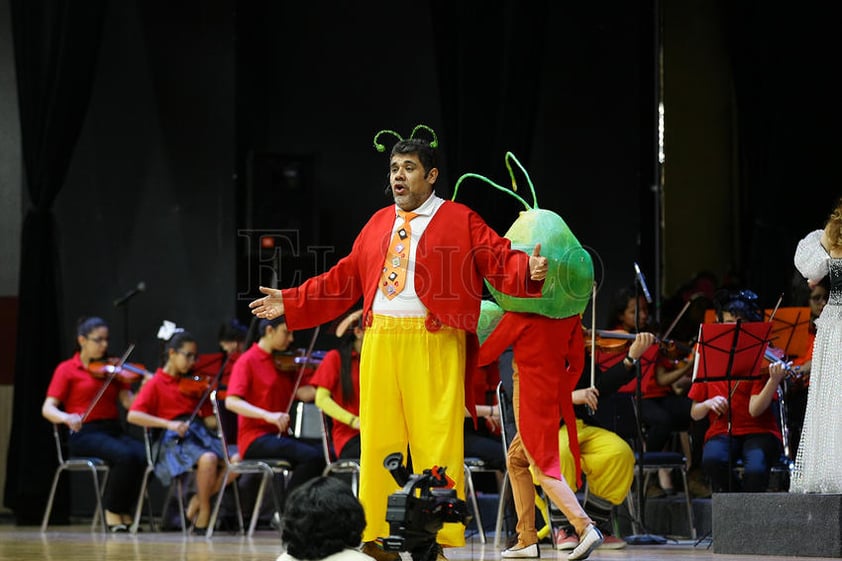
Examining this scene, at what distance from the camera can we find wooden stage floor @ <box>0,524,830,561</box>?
585 centimetres

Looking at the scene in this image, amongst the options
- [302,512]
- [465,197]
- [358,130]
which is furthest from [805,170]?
[302,512]

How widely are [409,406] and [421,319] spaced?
1.02 feet

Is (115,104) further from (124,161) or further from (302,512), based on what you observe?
(302,512)

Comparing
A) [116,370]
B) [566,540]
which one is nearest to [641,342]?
[566,540]

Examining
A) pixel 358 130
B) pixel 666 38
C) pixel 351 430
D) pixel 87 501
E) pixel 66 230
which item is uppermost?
pixel 666 38

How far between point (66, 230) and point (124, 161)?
0.69 meters

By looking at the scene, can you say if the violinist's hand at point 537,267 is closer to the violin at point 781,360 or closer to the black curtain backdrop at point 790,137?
the violin at point 781,360

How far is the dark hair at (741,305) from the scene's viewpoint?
6.79m

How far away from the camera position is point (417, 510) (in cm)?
388

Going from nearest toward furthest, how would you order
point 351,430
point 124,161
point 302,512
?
1. point 302,512
2. point 351,430
3. point 124,161

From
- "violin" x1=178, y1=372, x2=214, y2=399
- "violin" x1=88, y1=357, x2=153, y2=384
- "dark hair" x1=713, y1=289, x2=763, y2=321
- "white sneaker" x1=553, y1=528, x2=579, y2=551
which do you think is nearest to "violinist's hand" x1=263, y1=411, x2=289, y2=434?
"violin" x1=178, y1=372, x2=214, y2=399

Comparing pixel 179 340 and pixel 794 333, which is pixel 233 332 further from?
pixel 794 333

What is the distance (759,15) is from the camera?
9.77m

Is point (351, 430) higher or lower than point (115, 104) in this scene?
lower
